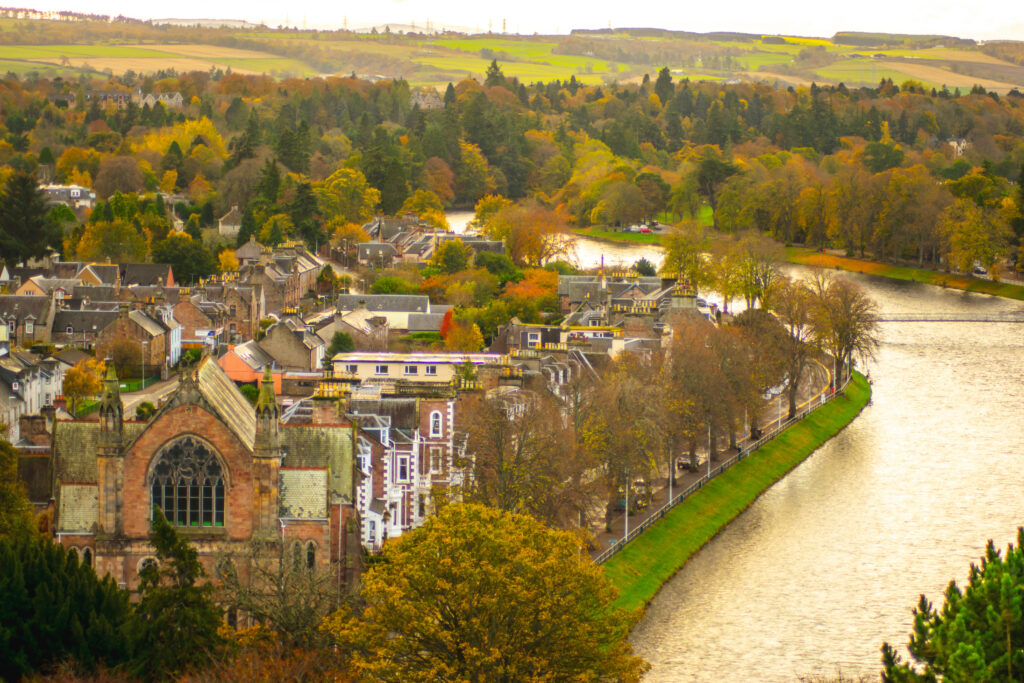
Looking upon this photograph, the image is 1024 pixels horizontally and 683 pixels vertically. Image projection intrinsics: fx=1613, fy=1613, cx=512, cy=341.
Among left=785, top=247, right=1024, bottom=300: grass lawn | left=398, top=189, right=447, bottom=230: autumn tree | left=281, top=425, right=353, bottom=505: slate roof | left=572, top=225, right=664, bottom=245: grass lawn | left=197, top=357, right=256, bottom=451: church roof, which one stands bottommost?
A: left=572, top=225, right=664, bottom=245: grass lawn

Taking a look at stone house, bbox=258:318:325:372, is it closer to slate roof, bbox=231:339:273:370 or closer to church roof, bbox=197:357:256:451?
slate roof, bbox=231:339:273:370

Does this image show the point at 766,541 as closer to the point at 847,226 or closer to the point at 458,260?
the point at 458,260

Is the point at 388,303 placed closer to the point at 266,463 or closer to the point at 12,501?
the point at 12,501

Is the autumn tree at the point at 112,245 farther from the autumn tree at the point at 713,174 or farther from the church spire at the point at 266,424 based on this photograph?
the autumn tree at the point at 713,174

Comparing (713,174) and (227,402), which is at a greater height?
(227,402)

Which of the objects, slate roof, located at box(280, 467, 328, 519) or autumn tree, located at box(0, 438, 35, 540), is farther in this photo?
slate roof, located at box(280, 467, 328, 519)

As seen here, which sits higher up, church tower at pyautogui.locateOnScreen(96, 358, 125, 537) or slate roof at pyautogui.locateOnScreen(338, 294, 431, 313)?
church tower at pyautogui.locateOnScreen(96, 358, 125, 537)

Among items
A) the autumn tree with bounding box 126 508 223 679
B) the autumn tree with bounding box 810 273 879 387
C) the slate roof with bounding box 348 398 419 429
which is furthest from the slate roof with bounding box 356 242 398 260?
the autumn tree with bounding box 126 508 223 679

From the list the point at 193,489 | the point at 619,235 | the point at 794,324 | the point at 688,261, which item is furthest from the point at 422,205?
the point at 193,489
